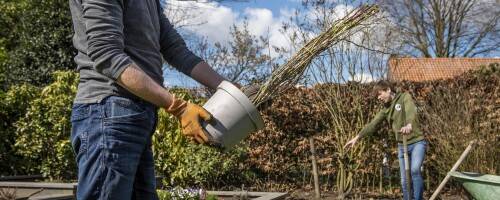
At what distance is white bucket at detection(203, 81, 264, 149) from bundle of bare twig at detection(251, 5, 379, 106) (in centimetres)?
24

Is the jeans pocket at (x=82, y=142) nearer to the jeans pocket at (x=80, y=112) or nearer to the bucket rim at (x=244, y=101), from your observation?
the jeans pocket at (x=80, y=112)

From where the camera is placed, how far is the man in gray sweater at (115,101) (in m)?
2.07

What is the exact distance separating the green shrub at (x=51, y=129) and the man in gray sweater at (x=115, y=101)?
291 inches

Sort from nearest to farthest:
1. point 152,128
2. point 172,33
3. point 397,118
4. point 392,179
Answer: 1. point 152,128
2. point 172,33
3. point 397,118
4. point 392,179

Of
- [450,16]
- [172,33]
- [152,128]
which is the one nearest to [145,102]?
[152,128]

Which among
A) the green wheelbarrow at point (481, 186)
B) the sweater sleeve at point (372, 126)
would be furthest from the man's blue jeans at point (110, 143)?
the sweater sleeve at point (372, 126)

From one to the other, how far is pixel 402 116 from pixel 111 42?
5.90 meters

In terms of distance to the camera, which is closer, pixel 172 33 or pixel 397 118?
pixel 172 33

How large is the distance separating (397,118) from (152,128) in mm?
5668

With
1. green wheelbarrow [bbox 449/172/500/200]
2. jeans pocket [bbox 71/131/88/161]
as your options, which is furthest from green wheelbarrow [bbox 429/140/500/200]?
jeans pocket [bbox 71/131/88/161]

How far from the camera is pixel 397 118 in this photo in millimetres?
7508

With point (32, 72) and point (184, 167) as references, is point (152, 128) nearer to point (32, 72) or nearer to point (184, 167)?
point (184, 167)

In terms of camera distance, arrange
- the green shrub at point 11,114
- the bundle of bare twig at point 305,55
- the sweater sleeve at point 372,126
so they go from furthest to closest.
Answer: the green shrub at point 11,114 < the sweater sleeve at point 372,126 < the bundle of bare twig at point 305,55

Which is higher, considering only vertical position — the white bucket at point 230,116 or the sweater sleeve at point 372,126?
the sweater sleeve at point 372,126
